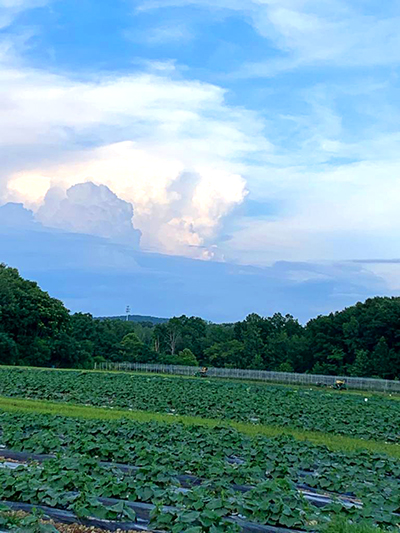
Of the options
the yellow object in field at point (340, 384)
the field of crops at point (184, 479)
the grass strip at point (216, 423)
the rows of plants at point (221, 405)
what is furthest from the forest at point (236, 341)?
the field of crops at point (184, 479)

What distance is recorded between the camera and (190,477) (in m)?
10.1

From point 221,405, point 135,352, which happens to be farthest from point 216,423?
point 135,352

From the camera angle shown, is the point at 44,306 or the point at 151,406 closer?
the point at 151,406

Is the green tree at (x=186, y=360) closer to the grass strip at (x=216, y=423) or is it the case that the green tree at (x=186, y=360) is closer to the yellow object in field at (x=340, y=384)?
the yellow object in field at (x=340, y=384)

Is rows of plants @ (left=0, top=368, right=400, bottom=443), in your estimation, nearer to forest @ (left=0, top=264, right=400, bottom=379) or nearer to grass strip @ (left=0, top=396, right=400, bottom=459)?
grass strip @ (left=0, top=396, right=400, bottom=459)

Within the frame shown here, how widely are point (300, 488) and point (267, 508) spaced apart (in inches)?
104

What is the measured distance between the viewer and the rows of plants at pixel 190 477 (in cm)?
751

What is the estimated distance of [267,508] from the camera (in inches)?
298

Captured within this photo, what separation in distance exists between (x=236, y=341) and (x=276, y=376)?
18901 millimetres

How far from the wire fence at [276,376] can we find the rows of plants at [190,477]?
3951cm

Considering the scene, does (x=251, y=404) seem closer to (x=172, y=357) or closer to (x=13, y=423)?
(x=13, y=423)

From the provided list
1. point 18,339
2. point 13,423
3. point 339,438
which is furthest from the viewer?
point 18,339

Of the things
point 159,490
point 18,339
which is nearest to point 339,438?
point 159,490

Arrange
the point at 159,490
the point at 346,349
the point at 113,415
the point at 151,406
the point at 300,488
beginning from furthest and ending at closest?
the point at 346,349 < the point at 151,406 < the point at 113,415 < the point at 300,488 < the point at 159,490
